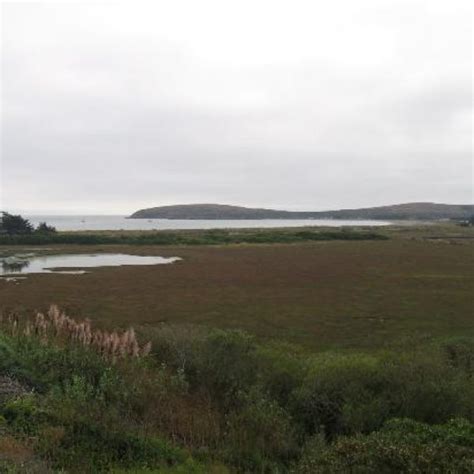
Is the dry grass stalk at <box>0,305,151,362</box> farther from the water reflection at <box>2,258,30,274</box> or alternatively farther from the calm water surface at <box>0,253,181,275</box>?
the water reflection at <box>2,258,30,274</box>

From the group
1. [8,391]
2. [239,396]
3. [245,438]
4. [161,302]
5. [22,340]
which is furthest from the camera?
[161,302]

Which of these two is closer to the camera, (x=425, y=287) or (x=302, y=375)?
(x=302, y=375)

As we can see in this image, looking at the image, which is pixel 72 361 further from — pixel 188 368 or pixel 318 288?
pixel 318 288

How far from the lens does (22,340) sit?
1338 cm

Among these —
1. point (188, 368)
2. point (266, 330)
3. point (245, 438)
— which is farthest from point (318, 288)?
point (245, 438)

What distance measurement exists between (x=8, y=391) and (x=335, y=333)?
13.8 metres

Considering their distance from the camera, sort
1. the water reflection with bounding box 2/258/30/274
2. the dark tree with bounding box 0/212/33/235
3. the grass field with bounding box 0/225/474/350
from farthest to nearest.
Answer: the dark tree with bounding box 0/212/33/235 < the water reflection with bounding box 2/258/30/274 < the grass field with bounding box 0/225/474/350

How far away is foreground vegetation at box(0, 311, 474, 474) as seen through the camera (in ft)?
23.7

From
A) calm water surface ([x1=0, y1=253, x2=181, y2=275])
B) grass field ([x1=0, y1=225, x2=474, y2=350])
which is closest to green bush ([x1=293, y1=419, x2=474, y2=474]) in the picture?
grass field ([x1=0, y1=225, x2=474, y2=350])

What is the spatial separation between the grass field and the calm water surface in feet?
11.3

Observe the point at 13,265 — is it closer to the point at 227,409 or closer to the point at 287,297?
the point at 287,297

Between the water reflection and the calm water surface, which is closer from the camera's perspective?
the water reflection

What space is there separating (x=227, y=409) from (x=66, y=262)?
4336 cm

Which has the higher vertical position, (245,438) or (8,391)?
(8,391)
